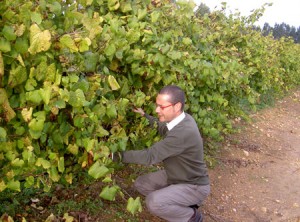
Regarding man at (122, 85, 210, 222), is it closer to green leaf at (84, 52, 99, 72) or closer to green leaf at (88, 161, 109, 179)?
green leaf at (88, 161, 109, 179)

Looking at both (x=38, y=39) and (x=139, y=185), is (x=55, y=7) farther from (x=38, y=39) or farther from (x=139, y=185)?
(x=139, y=185)

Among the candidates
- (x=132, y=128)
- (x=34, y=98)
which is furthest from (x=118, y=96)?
(x=34, y=98)

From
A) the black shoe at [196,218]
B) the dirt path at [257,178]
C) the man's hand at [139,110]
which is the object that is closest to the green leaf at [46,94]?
the man's hand at [139,110]

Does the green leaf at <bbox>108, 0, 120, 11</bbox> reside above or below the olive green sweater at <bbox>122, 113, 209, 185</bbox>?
above

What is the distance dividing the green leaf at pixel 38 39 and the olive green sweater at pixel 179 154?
170 cm

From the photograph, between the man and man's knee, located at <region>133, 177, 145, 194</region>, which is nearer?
the man

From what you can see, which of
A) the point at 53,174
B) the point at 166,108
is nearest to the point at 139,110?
the point at 166,108

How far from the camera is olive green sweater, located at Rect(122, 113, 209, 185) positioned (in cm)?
381

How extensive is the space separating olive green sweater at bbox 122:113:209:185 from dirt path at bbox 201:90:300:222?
3.01 ft

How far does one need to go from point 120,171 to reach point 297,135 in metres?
5.86

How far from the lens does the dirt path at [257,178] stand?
5.28m

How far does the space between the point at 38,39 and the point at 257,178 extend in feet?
16.4

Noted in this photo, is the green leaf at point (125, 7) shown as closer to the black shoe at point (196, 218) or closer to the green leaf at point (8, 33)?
the green leaf at point (8, 33)

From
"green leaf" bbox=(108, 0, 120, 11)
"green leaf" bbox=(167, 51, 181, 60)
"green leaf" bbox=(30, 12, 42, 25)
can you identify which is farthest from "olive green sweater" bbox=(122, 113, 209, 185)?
"green leaf" bbox=(30, 12, 42, 25)
